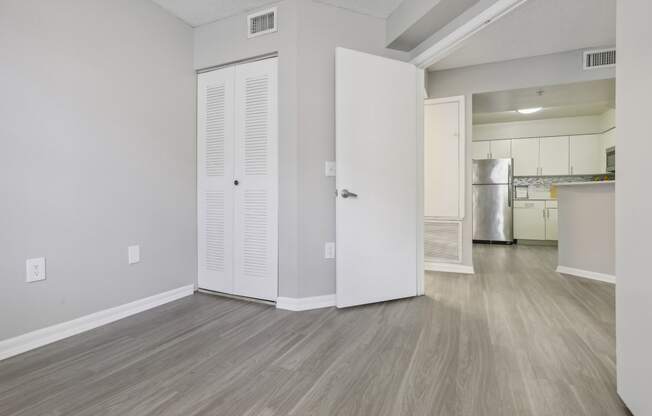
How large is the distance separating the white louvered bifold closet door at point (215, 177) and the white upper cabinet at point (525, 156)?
18.2ft

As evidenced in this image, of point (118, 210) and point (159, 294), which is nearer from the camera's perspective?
point (118, 210)

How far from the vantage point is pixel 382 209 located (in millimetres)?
2553

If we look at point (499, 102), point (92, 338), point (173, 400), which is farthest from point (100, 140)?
point (499, 102)

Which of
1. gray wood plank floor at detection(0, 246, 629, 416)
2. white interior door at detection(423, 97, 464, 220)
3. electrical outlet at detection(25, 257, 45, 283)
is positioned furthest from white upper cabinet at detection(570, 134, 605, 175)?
electrical outlet at detection(25, 257, 45, 283)

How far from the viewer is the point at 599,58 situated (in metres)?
3.35

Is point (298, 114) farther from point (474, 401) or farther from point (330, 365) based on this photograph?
point (474, 401)

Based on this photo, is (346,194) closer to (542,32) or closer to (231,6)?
(231,6)

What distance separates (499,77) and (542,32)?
0.65m

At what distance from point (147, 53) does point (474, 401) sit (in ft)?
9.74

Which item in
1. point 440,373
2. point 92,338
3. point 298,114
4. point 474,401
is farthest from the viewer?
point 298,114

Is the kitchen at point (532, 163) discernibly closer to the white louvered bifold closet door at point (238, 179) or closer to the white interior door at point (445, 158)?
the white interior door at point (445, 158)

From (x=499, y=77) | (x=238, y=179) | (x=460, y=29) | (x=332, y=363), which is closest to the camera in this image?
(x=332, y=363)

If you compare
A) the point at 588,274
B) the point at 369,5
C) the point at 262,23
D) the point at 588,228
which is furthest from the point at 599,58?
the point at 262,23

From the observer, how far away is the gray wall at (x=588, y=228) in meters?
3.29
